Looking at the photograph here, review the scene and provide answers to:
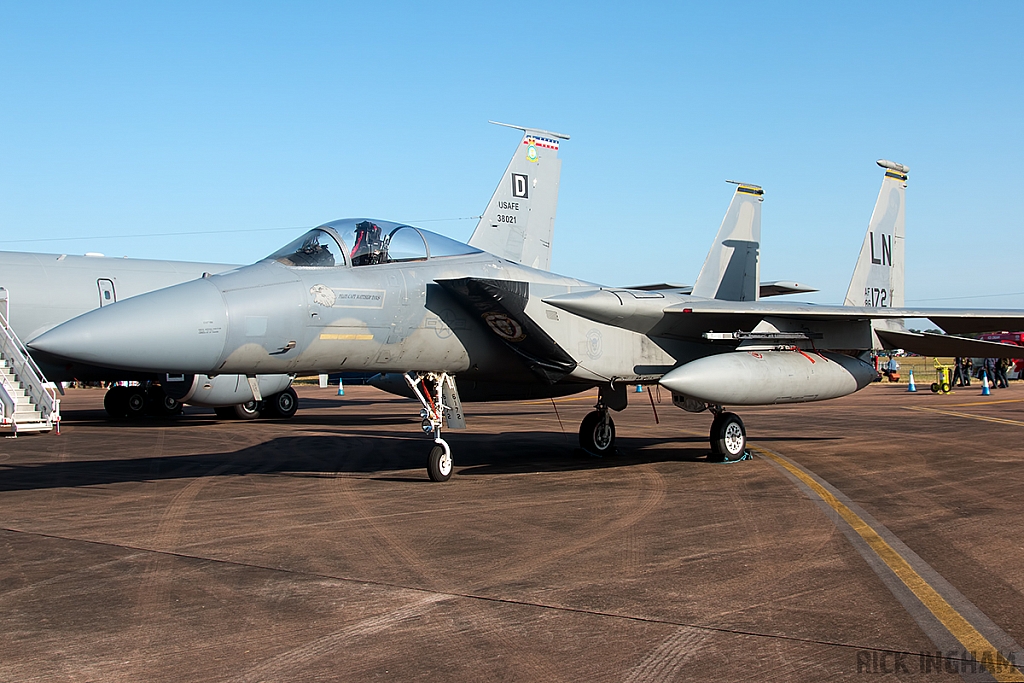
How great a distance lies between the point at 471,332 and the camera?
395 inches

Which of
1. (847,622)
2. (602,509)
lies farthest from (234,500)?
(847,622)

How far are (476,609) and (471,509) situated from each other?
3283mm

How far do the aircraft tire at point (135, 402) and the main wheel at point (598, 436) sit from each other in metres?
14.4

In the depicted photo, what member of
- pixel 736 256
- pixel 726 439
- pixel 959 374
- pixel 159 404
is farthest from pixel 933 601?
pixel 959 374

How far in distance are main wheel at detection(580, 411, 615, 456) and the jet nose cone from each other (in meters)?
6.37

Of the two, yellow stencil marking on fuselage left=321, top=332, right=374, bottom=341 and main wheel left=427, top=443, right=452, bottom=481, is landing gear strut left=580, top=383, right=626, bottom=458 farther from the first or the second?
yellow stencil marking on fuselage left=321, top=332, right=374, bottom=341

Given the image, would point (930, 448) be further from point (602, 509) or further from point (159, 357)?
point (159, 357)

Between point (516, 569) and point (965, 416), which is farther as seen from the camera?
point (965, 416)

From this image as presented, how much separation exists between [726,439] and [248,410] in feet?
46.1

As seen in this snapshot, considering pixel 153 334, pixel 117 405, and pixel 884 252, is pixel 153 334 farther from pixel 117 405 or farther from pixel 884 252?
pixel 117 405

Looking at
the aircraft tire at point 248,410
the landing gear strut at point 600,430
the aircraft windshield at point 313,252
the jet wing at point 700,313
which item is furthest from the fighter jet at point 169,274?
the aircraft windshield at point 313,252

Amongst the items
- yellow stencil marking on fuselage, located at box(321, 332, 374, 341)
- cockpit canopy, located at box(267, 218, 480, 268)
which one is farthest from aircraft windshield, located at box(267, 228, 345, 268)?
yellow stencil marking on fuselage, located at box(321, 332, 374, 341)

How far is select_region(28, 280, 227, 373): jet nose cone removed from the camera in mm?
6934

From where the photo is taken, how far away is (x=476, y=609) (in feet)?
16.0
